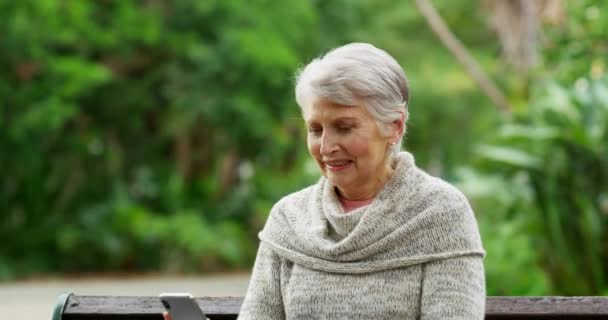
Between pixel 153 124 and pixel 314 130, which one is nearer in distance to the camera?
pixel 314 130

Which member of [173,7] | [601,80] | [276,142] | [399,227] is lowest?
[399,227]

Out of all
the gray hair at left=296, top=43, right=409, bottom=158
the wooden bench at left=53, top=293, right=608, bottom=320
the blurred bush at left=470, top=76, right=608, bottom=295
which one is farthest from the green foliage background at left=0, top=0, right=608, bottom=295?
the gray hair at left=296, top=43, right=409, bottom=158

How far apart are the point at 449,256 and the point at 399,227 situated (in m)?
0.12

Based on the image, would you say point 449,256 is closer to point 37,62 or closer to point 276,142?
point 37,62

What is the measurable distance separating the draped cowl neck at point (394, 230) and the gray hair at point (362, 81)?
0.48 ft

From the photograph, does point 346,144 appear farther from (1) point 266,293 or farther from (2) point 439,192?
(1) point 266,293

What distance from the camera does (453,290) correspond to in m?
2.44

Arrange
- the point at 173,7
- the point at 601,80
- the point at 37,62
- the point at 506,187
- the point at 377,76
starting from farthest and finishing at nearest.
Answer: the point at 173,7, the point at 37,62, the point at 506,187, the point at 601,80, the point at 377,76

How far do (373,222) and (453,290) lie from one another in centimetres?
21

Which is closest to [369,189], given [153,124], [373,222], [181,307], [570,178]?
[373,222]

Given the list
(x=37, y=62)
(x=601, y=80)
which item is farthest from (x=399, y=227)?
(x=37, y=62)

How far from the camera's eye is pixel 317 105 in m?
2.48

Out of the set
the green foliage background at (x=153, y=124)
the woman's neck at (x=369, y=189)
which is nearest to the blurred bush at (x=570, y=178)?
the green foliage background at (x=153, y=124)

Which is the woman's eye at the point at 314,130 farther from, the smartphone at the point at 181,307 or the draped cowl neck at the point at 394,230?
the smartphone at the point at 181,307
